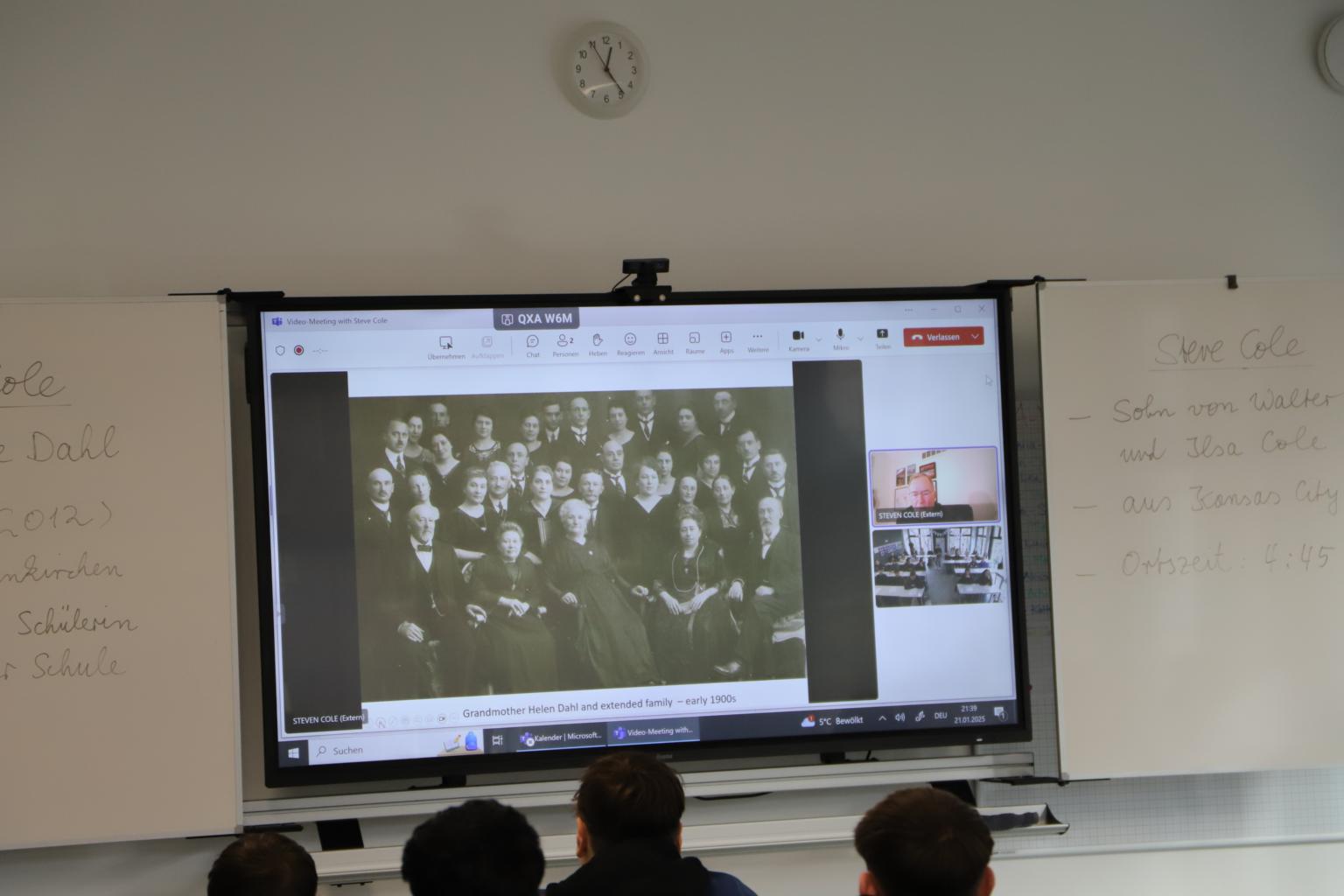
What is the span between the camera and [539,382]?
304 cm

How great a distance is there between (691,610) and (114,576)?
1.48m

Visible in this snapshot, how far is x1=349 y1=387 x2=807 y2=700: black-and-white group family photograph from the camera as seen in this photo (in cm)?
296

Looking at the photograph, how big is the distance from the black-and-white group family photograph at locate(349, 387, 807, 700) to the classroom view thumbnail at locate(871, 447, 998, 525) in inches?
9.9

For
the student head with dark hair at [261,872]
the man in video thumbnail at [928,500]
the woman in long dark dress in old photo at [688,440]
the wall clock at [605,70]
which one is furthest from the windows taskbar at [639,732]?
the wall clock at [605,70]

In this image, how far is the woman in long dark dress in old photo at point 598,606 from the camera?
119 inches

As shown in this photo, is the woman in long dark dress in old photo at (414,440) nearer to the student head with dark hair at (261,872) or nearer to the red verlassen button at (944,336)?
the student head with dark hair at (261,872)

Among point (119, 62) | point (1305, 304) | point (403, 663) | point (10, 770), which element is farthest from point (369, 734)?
point (1305, 304)

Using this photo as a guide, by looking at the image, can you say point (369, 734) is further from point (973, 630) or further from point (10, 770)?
point (973, 630)

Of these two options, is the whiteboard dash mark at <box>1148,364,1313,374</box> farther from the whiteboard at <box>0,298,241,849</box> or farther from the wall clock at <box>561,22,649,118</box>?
the whiteboard at <box>0,298,241,849</box>

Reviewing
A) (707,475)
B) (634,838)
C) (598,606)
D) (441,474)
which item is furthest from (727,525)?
(634,838)

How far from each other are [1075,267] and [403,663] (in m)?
2.29

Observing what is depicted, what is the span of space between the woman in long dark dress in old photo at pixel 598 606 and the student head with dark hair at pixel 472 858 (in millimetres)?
1258

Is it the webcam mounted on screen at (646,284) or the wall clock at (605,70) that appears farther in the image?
the wall clock at (605,70)

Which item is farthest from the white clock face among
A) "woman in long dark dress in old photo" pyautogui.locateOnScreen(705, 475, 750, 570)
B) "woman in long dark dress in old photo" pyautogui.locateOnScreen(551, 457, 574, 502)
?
"woman in long dark dress in old photo" pyautogui.locateOnScreen(705, 475, 750, 570)
